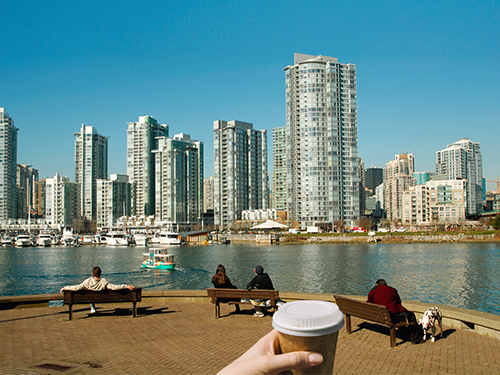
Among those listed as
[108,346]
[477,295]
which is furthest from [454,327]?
[477,295]

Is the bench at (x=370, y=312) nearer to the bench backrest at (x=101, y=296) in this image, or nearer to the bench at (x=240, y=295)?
the bench at (x=240, y=295)

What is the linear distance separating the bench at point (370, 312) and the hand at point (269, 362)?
714 cm

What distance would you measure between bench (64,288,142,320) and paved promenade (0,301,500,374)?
1.88 ft

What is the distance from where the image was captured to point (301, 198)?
456ft

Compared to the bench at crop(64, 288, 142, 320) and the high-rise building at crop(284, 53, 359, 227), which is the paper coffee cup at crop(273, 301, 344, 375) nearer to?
the bench at crop(64, 288, 142, 320)

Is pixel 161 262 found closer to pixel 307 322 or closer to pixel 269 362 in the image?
pixel 269 362

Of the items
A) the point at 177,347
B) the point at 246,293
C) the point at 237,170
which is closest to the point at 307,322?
the point at 177,347

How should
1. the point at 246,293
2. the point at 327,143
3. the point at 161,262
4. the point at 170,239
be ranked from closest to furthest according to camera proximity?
the point at 246,293 < the point at 161,262 < the point at 170,239 < the point at 327,143

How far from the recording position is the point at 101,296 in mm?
11945

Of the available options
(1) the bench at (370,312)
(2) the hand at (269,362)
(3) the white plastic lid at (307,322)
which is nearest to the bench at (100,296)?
(1) the bench at (370,312)

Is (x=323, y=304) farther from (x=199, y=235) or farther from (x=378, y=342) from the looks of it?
(x=199, y=235)

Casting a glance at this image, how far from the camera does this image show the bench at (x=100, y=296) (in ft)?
39.0

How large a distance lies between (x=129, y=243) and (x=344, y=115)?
268ft

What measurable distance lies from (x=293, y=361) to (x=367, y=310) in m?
7.61
